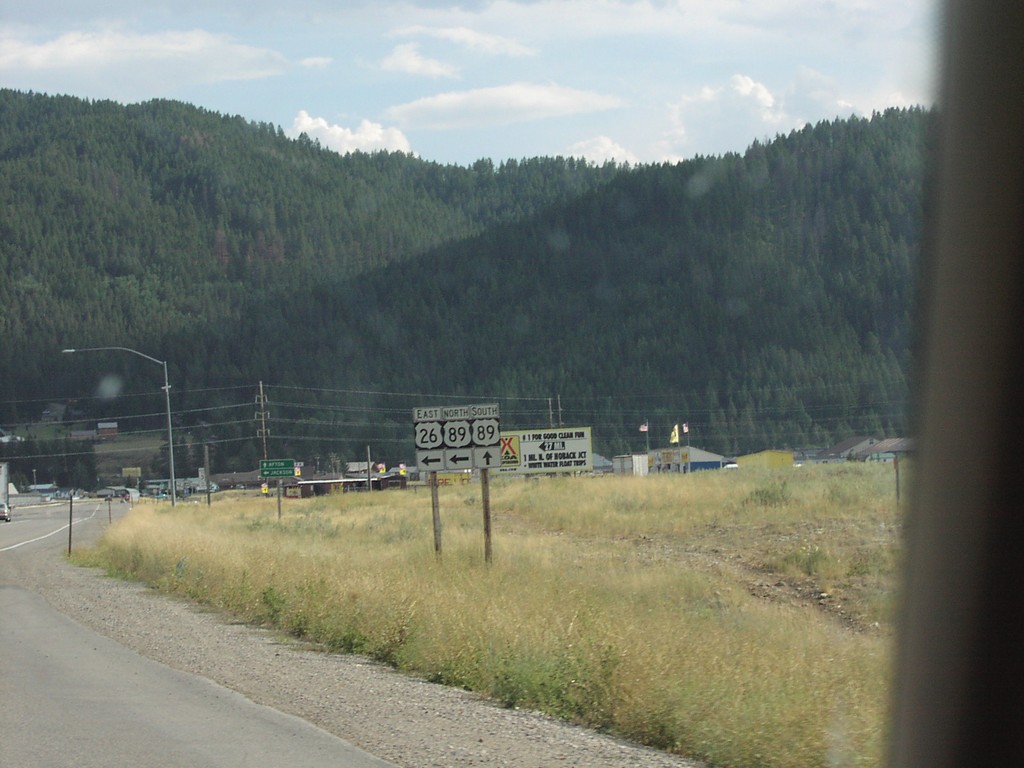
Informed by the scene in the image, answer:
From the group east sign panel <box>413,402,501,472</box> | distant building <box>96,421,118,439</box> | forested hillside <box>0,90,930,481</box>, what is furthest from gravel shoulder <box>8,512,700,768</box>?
distant building <box>96,421,118,439</box>

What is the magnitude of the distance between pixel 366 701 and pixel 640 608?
500 cm

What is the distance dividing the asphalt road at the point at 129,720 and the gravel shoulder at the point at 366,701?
0.85 ft

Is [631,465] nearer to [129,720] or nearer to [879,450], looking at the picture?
[879,450]

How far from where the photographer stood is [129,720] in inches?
359

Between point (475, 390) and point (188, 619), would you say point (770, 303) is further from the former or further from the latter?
point (188, 619)

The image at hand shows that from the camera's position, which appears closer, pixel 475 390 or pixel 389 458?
pixel 389 458

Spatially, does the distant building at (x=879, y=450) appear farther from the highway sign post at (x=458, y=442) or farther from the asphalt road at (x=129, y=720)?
the asphalt road at (x=129, y=720)

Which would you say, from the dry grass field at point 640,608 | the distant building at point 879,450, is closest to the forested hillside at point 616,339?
the distant building at point 879,450

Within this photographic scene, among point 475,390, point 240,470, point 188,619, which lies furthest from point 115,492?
point 188,619

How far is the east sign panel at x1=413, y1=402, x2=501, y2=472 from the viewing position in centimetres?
1823

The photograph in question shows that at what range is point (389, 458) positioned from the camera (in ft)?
463

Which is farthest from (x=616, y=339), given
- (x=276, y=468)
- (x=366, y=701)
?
(x=366, y=701)

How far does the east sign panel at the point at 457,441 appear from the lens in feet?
59.8

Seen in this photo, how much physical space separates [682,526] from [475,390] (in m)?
133
